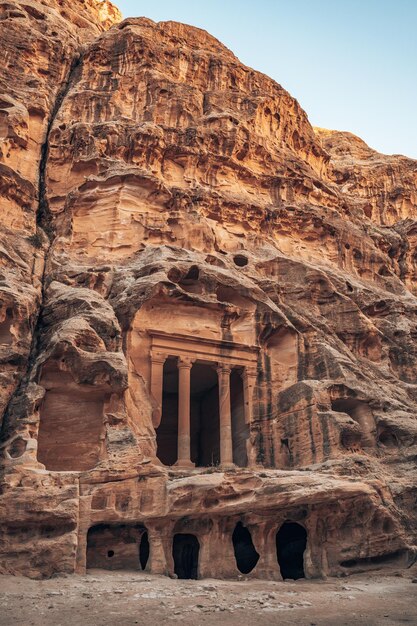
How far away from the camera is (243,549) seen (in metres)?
21.8

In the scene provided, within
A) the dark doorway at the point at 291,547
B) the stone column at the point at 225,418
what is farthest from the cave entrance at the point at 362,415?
the stone column at the point at 225,418

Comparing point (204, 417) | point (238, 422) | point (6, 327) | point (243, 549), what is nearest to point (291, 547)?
point (243, 549)

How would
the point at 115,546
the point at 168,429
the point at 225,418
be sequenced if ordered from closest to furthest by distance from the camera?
the point at 115,546 → the point at 225,418 → the point at 168,429

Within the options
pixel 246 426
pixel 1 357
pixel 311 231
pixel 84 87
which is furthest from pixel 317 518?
pixel 84 87

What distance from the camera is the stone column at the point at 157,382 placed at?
874 inches

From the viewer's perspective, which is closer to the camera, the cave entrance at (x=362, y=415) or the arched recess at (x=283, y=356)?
the cave entrance at (x=362, y=415)

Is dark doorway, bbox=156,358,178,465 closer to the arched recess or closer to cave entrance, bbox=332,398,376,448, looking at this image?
the arched recess

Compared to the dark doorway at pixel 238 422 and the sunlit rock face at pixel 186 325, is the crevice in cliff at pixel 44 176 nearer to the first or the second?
the sunlit rock face at pixel 186 325

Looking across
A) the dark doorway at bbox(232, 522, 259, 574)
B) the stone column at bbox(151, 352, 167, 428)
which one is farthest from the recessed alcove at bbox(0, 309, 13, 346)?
the dark doorway at bbox(232, 522, 259, 574)

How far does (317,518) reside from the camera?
1920 centimetres

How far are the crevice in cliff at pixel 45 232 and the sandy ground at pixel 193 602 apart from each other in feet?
16.6

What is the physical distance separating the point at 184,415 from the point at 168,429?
5260mm

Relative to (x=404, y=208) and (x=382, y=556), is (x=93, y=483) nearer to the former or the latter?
(x=382, y=556)

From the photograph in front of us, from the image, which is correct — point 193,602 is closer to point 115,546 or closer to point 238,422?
point 115,546
